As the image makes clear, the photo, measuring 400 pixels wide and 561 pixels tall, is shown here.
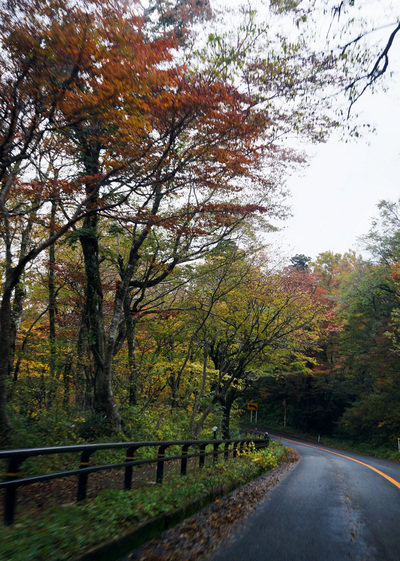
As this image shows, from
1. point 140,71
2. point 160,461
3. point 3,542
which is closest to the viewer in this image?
point 3,542

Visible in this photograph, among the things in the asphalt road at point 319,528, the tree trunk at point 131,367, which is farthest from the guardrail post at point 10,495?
the tree trunk at point 131,367

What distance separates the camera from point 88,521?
387 centimetres

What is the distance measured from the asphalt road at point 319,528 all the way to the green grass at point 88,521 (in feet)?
3.15

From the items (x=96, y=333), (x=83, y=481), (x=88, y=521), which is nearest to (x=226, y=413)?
(x=96, y=333)

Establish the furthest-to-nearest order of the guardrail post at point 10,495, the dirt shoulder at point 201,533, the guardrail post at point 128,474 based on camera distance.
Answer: the guardrail post at point 128,474 < the dirt shoulder at point 201,533 < the guardrail post at point 10,495

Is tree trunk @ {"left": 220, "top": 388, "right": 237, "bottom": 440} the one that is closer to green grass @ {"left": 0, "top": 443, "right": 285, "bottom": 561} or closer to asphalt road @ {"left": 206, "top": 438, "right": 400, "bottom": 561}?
asphalt road @ {"left": 206, "top": 438, "right": 400, "bottom": 561}

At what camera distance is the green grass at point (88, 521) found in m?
3.12

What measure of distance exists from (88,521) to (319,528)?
3.26 meters

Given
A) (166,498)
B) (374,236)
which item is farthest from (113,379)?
(374,236)

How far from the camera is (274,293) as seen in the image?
16375 mm

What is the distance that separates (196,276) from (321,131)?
690 cm

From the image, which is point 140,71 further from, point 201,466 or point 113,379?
point 113,379

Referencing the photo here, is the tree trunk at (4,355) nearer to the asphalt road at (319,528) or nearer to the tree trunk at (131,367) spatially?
the asphalt road at (319,528)

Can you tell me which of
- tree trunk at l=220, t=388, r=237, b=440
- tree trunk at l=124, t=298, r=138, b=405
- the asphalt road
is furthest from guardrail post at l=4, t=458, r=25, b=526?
tree trunk at l=220, t=388, r=237, b=440
